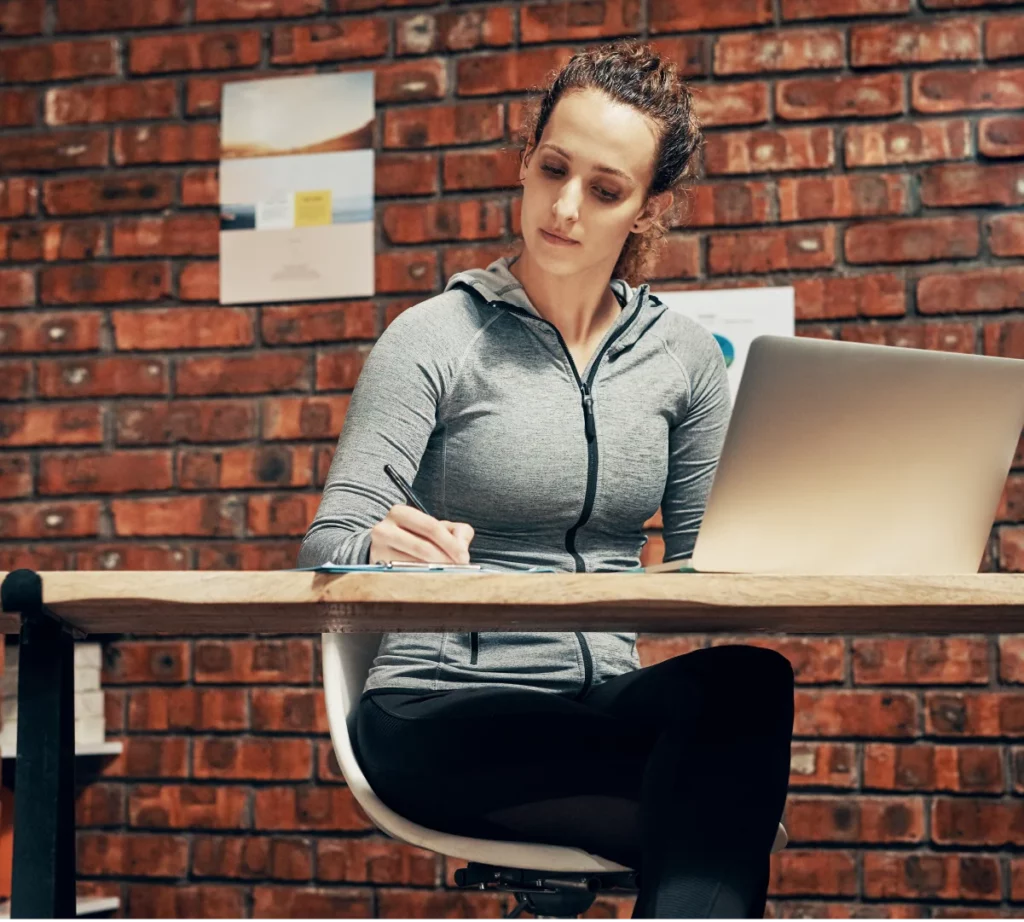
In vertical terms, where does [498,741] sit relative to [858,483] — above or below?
below

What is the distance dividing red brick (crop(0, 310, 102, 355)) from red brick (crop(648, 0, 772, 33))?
1237 millimetres

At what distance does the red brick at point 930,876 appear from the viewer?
238cm

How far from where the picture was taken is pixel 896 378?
3.50 feet

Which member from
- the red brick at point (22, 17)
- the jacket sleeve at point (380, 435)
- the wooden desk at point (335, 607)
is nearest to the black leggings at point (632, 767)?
the wooden desk at point (335, 607)

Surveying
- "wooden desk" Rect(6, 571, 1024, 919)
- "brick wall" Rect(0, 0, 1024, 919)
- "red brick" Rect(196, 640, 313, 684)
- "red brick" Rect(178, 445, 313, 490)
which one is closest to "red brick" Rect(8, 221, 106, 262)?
"brick wall" Rect(0, 0, 1024, 919)

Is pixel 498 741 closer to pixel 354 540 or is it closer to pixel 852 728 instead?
pixel 354 540

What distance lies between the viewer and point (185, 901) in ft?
8.57

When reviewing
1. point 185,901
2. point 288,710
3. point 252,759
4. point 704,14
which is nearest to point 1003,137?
point 704,14

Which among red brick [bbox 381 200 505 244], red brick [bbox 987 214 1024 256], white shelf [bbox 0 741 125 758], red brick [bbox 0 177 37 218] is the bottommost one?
white shelf [bbox 0 741 125 758]

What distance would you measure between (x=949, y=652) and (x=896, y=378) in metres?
1.48

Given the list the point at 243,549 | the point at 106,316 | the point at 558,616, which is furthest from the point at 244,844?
the point at 558,616

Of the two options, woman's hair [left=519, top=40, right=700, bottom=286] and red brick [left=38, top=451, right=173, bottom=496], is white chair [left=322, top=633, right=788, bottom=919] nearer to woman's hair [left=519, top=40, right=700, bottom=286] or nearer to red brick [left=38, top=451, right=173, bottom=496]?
woman's hair [left=519, top=40, right=700, bottom=286]

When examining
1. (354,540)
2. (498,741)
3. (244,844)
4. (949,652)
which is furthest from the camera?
(244,844)

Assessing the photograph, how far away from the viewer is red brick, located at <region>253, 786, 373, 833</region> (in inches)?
Answer: 101
